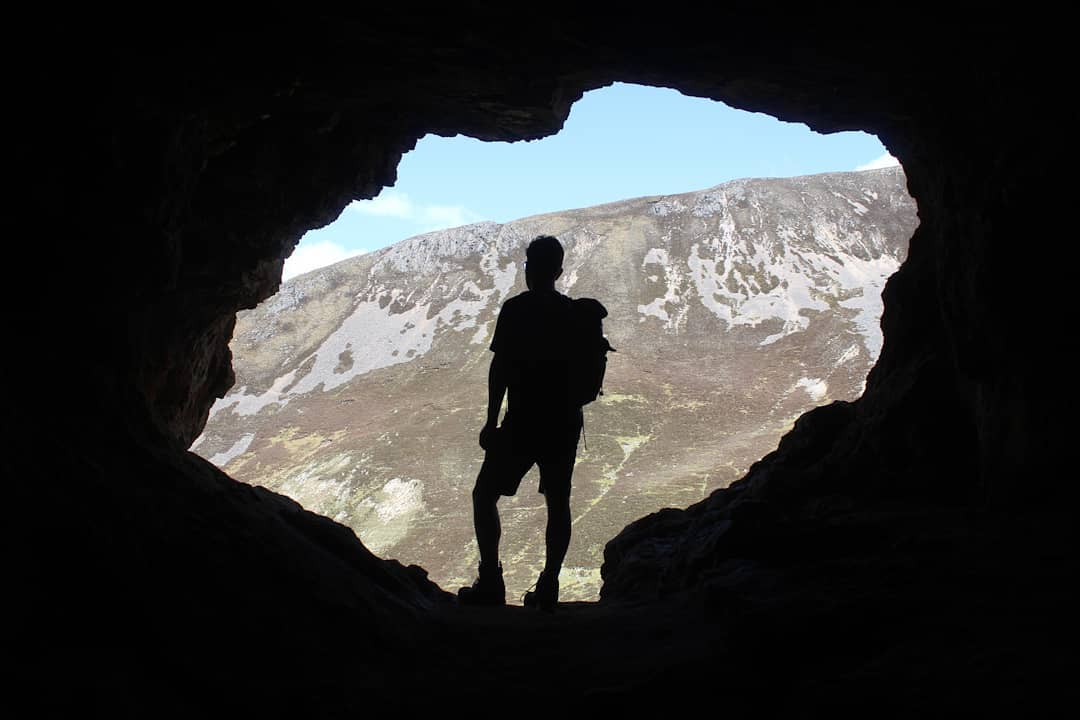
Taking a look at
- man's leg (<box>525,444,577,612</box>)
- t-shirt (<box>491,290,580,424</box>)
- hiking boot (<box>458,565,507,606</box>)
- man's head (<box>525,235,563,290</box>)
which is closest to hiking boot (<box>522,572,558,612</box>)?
man's leg (<box>525,444,577,612</box>)

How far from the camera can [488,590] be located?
649 centimetres

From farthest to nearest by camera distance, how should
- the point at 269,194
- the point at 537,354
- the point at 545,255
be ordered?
the point at 269,194 < the point at 545,255 < the point at 537,354

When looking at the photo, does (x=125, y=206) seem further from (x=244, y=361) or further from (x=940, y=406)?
(x=244, y=361)

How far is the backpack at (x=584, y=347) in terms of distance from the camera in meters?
5.95

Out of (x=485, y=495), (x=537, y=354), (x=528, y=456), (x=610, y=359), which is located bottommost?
(x=485, y=495)

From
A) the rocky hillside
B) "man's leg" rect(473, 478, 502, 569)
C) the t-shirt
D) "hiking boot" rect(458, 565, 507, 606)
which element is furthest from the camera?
the rocky hillside

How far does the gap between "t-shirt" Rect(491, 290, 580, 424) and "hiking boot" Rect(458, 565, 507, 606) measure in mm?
1414

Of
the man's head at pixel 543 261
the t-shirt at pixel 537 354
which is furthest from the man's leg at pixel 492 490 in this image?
the man's head at pixel 543 261

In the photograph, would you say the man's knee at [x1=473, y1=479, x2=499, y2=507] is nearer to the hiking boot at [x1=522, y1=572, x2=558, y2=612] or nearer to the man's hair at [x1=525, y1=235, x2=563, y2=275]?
the hiking boot at [x1=522, y1=572, x2=558, y2=612]

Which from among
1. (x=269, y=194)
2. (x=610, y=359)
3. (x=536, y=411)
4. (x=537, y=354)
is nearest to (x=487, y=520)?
(x=536, y=411)

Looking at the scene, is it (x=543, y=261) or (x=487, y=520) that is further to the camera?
(x=487, y=520)

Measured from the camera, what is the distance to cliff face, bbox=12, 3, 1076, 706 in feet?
11.3

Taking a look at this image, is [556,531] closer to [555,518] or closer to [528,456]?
[555,518]

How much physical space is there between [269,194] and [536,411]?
430 cm
